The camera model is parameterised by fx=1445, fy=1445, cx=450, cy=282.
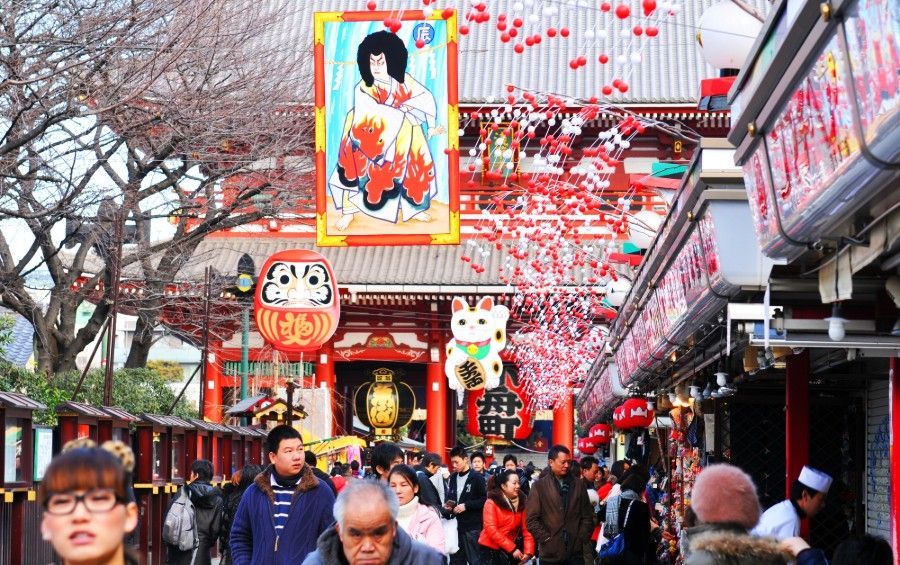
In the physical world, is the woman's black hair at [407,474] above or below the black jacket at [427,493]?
above

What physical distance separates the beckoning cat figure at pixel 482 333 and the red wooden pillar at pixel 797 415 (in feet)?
63.0

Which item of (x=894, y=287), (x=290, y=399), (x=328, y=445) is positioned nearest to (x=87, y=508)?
(x=894, y=287)

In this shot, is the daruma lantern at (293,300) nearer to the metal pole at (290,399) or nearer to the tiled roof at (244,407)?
the metal pole at (290,399)

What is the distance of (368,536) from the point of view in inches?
207

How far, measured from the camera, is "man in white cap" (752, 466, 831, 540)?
7844 mm

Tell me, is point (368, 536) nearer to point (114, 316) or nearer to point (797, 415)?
point (797, 415)

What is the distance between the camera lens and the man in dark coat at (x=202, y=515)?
13930 mm

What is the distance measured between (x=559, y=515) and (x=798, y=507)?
444 centimetres

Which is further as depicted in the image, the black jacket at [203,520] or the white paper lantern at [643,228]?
the white paper lantern at [643,228]

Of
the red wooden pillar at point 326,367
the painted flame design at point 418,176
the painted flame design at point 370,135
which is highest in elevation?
the painted flame design at point 370,135

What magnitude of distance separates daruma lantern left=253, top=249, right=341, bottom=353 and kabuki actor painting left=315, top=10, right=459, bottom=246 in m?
3.40

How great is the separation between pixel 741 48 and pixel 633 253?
9.00 metres

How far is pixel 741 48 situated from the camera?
26.6 ft

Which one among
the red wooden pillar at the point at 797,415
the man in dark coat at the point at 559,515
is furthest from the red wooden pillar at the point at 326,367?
the red wooden pillar at the point at 797,415
